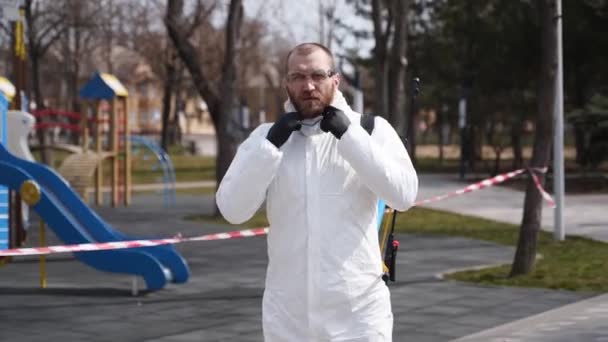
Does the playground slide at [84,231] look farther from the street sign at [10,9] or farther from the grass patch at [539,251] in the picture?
the grass patch at [539,251]

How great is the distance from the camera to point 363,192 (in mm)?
3824

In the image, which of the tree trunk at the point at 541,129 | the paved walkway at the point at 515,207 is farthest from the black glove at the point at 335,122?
the paved walkway at the point at 515,207

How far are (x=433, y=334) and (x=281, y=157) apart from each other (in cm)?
495

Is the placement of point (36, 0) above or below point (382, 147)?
above

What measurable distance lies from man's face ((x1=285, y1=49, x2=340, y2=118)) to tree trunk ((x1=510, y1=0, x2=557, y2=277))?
8016 mm

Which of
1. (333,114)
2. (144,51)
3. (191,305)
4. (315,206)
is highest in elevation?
(144,51)

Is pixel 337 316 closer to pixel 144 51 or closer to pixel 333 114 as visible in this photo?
pixel 333 114

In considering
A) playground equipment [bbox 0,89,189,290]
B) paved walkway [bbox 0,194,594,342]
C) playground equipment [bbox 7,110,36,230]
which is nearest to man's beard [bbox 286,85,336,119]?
paved walkway [bbox 0,194,594,342]

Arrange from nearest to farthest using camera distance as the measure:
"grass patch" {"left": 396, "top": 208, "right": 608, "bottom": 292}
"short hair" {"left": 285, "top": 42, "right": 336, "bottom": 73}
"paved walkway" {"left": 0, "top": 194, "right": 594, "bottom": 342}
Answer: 1. "short hair" {"left": 285, "top": 42, "right": 336, "bottom": 73}
2. "paved walkway" {"left": 0, "top": 194, "right": 594, "bottom": 342}
3. "grass patch" {"left": 396, "top": 208, "right": 608, "bottom": 292}

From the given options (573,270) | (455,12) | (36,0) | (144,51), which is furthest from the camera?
(144,51)

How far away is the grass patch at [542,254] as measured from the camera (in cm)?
1112

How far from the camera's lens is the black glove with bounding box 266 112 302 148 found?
12.1ft

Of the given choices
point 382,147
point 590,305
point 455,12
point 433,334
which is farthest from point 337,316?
point 455,12

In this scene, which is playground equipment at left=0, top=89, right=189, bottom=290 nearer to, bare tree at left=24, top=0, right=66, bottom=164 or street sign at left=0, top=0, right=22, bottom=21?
street sign at left=0, top=0, right=22, bottom=21
